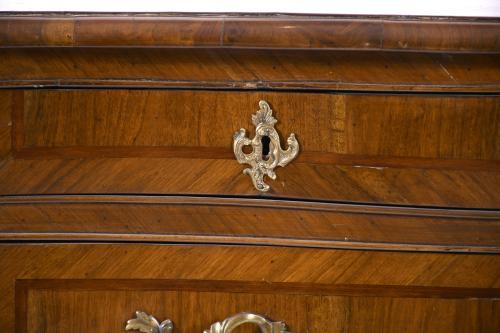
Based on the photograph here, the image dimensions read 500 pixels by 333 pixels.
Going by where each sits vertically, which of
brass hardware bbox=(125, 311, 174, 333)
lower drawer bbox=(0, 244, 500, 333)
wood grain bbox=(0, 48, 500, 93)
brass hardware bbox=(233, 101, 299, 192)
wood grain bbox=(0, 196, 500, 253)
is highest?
wood grain bbox=(0, 48, 500, 93)

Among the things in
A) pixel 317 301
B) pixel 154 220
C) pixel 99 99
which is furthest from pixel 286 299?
pixel 99 99

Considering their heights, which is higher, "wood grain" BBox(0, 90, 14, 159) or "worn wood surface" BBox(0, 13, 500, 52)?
"worn wood surface" BBox(0, 13, 500, 52)

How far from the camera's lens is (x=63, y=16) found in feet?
2.24

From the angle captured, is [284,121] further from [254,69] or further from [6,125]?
[6,125]

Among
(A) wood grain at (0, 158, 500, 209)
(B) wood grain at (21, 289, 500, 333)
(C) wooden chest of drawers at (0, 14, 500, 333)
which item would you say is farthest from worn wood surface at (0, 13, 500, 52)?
(B) wood grain at (21, 289, 500, 333)

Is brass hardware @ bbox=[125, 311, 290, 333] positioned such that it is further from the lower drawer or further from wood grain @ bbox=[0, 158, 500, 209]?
wood grain @ bbox=[0, 158, 500, 209]

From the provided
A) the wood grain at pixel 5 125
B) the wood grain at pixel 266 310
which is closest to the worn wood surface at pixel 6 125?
the wood grain at pixel 5 125

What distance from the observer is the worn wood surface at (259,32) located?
635 millimetres

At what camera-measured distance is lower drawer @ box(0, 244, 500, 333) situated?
0.70m

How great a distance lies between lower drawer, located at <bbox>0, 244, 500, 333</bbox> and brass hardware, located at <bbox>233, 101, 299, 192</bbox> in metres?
0.07

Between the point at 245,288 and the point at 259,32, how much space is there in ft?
0.75

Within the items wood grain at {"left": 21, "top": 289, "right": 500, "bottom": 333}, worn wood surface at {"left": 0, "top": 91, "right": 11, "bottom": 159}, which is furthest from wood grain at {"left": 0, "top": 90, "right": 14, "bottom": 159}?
wood grain at {"left": 21, "top": 289, "right": 500, "bottom": 333}

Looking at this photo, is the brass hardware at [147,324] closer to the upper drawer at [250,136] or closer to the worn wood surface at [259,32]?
the upper drawer at [250,136]

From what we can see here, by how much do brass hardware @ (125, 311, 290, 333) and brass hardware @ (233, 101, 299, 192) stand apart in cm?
11
